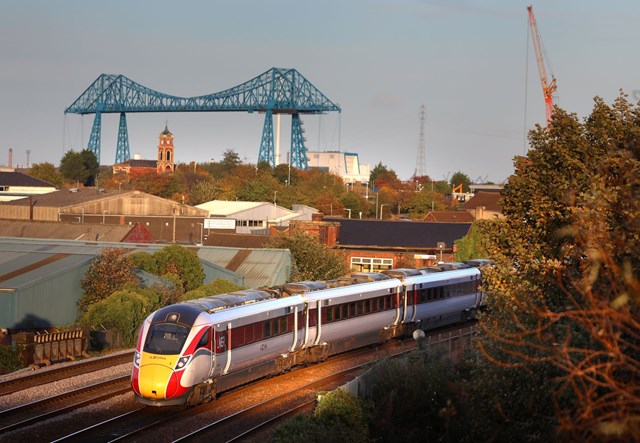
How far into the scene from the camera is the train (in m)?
19.3

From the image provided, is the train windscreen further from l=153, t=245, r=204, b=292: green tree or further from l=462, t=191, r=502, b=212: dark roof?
l=462, t=191, r=502, b=212: dark roof

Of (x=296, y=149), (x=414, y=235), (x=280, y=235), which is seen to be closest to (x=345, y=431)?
(x=280, y=235)

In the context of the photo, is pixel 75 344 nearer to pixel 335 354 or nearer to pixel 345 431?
pixel 335 354

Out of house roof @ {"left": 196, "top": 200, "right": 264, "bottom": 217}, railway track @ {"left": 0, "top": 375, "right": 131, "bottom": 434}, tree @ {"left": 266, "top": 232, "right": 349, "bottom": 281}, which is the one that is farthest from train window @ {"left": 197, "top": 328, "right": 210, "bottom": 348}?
house roof @ {"left": 196, "top": 200, "right": 264, "bottom": 217}

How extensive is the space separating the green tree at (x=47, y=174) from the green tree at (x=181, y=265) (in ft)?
366

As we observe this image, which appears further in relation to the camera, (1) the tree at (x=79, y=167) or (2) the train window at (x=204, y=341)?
(1) the tree at (x=79, y=167)

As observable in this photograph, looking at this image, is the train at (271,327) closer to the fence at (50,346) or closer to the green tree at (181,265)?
the fence at (50,346)

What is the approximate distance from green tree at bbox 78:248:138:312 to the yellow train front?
15.0 meters

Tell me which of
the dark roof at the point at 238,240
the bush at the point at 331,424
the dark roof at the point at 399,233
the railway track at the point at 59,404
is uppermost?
the dark roof at the point at 399,233

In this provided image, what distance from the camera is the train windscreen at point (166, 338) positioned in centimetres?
1938

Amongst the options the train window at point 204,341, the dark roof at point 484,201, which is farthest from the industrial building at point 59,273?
the dark roof at point 484,201

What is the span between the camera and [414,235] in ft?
203

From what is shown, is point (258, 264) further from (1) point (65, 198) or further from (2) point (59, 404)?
(1) point (65, 198)

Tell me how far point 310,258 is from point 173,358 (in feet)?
91.2
